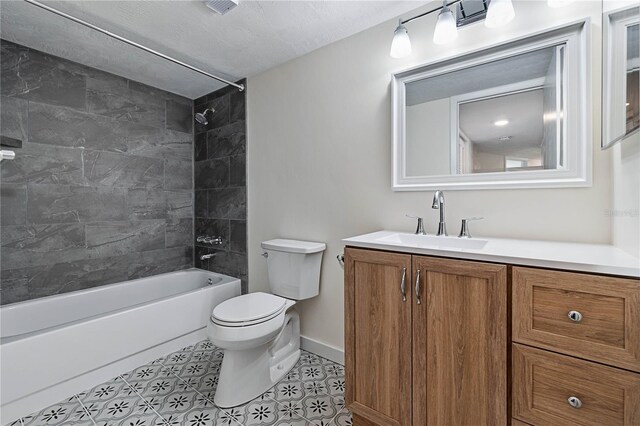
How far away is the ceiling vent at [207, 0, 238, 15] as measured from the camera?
160 centimetres

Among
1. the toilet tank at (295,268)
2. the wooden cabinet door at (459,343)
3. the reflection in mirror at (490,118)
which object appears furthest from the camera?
the toilet tank at (295,268)

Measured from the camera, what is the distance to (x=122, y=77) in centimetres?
255

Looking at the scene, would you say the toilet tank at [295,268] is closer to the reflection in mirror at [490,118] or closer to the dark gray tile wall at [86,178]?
the reflection in mirror at [490,118]

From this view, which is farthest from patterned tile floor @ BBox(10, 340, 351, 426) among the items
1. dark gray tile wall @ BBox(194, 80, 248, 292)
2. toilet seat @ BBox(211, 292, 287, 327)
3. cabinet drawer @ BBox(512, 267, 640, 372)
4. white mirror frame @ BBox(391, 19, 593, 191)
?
white mirror frame @ BBox(391, 19, 593, 191)

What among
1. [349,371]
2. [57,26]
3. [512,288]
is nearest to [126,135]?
[57,26]

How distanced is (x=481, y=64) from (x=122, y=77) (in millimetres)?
2803

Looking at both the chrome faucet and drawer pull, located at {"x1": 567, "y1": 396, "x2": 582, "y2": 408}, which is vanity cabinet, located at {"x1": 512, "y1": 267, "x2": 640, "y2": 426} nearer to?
drawer pull, located at {"x1": 567, "y1": 396, "x2": 582, "y2": 408}

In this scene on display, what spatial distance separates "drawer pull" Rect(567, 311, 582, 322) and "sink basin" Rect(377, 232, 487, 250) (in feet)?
1.52

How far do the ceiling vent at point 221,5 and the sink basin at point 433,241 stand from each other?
1.53m

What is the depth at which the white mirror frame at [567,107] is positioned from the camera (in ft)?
4.05

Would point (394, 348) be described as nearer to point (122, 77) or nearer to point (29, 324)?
point (29, 324)

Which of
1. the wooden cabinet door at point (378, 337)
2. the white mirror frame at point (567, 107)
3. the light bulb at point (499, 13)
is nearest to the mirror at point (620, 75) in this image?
the white mirror frame at point (567, 107)

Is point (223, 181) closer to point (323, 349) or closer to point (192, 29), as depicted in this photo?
point (192, 29)

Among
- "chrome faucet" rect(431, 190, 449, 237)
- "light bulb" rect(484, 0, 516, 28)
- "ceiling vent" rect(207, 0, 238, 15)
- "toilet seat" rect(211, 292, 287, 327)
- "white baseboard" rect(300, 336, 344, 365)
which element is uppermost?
"ceiling vent" rect(207, 0, 238, 15)
